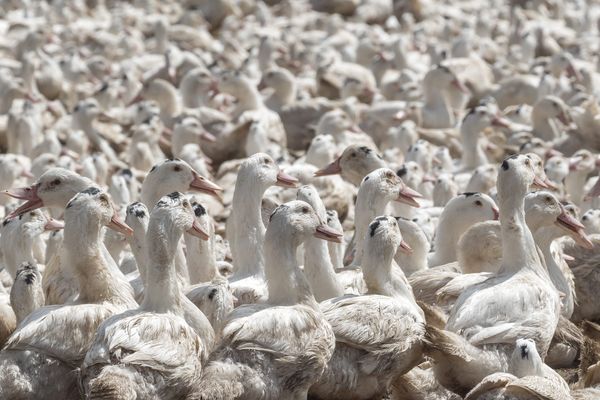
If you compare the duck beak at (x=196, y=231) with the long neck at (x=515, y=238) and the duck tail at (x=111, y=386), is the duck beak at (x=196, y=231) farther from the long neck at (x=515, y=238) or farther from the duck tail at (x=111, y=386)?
the long neck at (x=515, y=238)

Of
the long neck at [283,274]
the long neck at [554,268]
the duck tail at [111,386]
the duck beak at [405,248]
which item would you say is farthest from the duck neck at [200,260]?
the duck tail at [111,386]

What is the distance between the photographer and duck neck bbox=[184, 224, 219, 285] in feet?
35.6

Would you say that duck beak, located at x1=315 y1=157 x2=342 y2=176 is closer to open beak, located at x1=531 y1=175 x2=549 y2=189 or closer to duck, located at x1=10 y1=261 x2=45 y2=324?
open beak, located at x1=531 y1=175 x2=549 y2=189

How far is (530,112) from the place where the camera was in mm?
20094

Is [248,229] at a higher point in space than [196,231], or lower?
lower

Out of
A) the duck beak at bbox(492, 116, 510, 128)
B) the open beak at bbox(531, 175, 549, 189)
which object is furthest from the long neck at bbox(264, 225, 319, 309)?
the duck beak at bbox(492, 116, 510, 128)

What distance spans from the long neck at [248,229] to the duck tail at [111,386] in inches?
93.7

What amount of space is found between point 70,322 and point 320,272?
2.07 meters

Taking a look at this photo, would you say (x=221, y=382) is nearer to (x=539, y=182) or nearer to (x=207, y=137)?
(x=539, y=182)

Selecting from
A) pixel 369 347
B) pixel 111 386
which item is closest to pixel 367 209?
pixel 369 347

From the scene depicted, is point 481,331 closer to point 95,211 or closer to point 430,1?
point 95,211

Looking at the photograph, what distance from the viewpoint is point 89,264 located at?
9.30 metres

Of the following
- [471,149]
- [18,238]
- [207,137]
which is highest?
[18,238]

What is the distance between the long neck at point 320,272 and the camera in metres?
10.2
